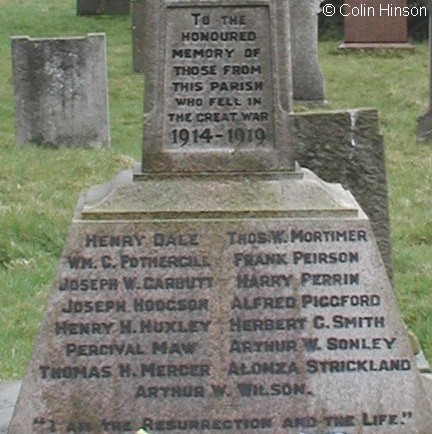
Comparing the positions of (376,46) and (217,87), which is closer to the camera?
(217,87)

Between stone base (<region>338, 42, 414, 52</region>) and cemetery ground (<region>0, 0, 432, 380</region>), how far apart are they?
0.12 m

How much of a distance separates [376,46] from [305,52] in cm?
411

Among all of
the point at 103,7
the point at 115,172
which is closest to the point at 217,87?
the point at 115,172

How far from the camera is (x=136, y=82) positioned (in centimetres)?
1719

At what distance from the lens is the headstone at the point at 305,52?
14.8 metres

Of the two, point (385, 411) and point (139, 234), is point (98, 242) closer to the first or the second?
point (139, 234)

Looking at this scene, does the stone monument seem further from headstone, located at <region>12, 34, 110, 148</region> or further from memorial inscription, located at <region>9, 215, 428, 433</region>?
memorial inscription, located at <region>9, 215, 428, 433</region>

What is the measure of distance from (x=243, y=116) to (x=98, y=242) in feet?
2.35

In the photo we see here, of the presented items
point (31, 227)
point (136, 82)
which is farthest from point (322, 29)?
point (31, 227)

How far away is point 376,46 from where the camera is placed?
18859mm

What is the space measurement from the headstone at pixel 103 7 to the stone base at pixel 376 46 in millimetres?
6246

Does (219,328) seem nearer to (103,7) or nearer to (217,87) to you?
(217,87)

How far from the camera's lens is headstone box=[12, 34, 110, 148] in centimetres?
1237

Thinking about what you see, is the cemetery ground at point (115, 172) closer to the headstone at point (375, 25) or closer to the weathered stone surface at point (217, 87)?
the headstone at point (375, 25)
